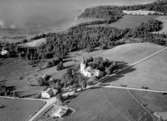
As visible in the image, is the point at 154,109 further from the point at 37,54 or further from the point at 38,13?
the point at 38,13

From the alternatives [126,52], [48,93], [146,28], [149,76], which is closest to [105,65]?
[149,76]

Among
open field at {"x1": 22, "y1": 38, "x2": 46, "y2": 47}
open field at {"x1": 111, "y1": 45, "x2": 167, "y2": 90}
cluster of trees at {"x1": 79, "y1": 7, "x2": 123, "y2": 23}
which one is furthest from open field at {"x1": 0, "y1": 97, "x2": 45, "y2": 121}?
cluster of trees at {"x1": 79, "y1": 7, "x2": 123, "y2": 23}

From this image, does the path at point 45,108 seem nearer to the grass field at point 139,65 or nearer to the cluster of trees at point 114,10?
the grass field at point 139,65

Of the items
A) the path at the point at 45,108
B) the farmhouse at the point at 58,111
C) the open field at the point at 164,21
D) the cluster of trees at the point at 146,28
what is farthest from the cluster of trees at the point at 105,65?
the open field at the point at 164,21

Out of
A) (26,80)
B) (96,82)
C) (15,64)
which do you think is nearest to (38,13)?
(15,64)

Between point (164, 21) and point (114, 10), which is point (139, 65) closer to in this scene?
point (164, 21)

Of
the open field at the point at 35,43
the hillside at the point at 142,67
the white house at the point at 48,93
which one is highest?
the open field at the point at 35,43
